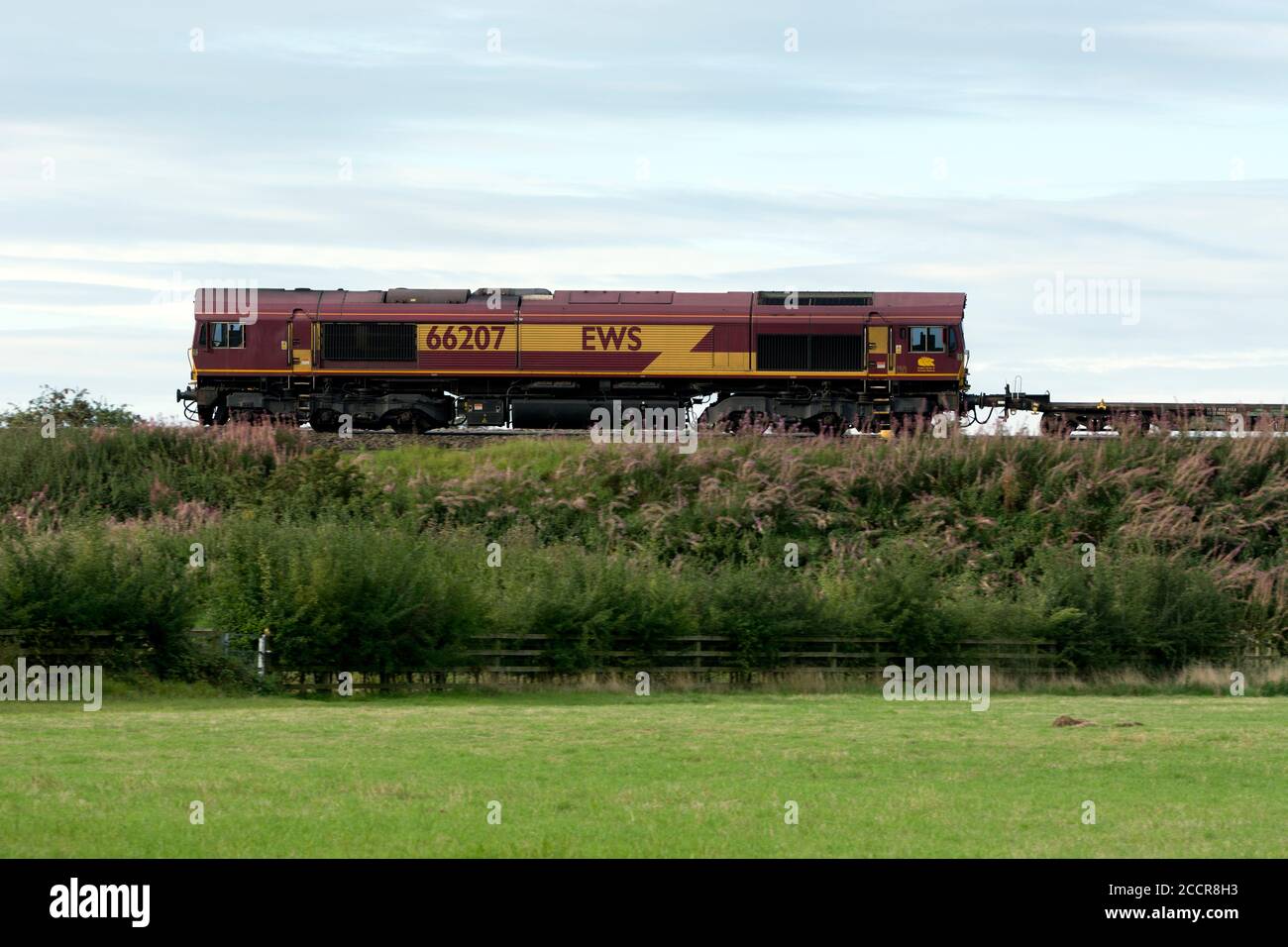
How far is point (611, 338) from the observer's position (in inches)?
1906

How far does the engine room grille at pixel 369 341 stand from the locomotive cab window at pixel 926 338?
48.5 feet

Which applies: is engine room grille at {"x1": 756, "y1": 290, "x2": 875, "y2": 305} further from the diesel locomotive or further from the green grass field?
the green grass field

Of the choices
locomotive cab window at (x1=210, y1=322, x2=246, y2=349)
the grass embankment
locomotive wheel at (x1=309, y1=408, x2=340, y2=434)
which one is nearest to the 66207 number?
locomotive wheel at (x1=309, y1=408, x2=340, y2=434)

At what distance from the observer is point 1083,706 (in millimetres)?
29531

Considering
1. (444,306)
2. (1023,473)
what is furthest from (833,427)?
(444,306)

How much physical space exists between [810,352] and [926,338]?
3439mm

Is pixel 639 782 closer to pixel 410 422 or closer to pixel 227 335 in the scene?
pixel 410 422

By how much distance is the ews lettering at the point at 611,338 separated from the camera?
48.3 metres

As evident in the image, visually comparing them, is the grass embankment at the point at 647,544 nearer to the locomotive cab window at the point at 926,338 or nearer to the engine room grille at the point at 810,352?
the engine room grille at the point at 810,352

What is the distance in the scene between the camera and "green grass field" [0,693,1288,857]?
50.2ft

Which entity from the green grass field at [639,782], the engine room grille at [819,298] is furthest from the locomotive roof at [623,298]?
the green grass field at [639,782]

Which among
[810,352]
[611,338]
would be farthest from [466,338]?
[810,352]
